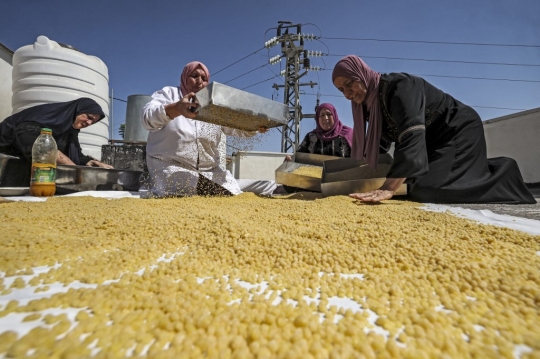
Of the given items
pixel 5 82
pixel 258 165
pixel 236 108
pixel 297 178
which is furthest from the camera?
pixel 258 165

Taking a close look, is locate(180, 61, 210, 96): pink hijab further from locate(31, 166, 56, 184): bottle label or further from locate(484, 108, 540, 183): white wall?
locate(484, 108, 540, 183): white wall

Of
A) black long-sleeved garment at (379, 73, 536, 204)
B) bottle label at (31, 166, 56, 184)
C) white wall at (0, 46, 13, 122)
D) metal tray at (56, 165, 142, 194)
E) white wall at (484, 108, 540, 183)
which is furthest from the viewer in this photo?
white wall at (484, 108, 540, 183)

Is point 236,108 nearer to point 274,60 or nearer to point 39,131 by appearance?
point 39,131

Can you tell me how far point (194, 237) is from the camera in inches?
49.2

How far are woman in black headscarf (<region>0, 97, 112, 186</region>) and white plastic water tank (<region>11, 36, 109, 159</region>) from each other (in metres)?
1.56

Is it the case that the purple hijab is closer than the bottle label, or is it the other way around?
the bottle label

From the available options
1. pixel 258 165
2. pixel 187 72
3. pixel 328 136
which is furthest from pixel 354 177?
pixel 258 165

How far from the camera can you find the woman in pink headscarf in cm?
287

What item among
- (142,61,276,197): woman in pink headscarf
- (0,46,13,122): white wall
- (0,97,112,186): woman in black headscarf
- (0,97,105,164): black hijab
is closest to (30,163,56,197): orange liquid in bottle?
(0,97,112,186): woman in black headscarf

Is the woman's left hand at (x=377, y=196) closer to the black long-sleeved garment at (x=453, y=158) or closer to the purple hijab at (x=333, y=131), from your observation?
the black long-sleeved garment at (x=453, y=158)

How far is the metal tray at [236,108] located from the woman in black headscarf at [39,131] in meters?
2.37

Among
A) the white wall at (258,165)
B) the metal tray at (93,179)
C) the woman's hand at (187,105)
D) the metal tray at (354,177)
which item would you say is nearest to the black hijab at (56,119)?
the metal tray at (93,179)

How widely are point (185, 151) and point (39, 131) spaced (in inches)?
77.0

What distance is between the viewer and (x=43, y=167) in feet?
8.96
